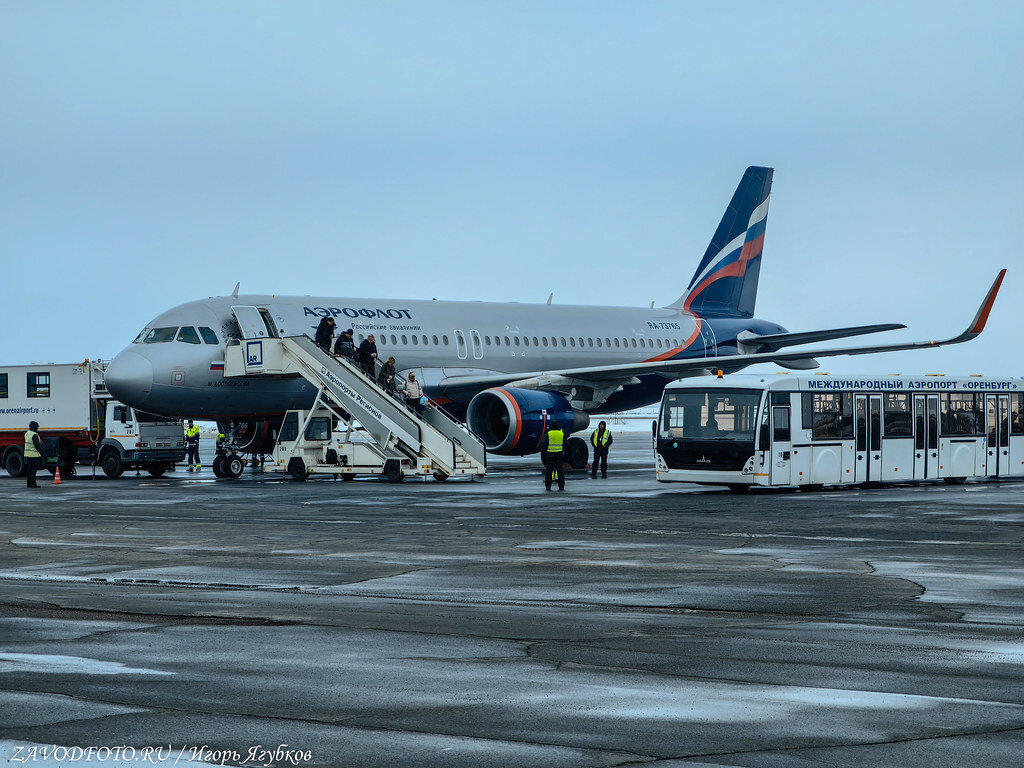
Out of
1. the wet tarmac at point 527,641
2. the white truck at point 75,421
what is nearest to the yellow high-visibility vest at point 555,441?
the wet tarmac at point 527,641

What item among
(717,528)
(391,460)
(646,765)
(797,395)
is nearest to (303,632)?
(646,765)

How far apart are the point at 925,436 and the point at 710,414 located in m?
5.45

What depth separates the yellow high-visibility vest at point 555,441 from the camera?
96.1 feet

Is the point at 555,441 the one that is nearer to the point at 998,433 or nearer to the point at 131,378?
the point at 131,378

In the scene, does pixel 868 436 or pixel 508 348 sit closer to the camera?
pixel 868 436

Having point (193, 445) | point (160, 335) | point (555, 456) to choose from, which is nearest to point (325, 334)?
point (160, 335)

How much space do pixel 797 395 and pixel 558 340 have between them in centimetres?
1286

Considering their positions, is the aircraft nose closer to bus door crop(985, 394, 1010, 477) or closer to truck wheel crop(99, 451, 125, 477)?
truck wheel crop(99, 451, 125, 477)

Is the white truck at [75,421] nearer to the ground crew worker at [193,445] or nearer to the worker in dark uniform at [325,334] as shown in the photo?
the worker in dark uniform at [325,334]

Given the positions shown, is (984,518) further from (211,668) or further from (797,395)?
(211,668)

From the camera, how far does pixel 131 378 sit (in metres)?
32.1

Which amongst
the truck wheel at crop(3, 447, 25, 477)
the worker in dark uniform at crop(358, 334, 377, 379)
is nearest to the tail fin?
the worker in dark uniform at crop(358, 334, 377, 379)

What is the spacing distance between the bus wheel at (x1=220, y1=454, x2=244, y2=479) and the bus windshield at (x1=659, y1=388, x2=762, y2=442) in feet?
40.0

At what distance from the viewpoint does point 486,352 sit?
3803 centimetres
